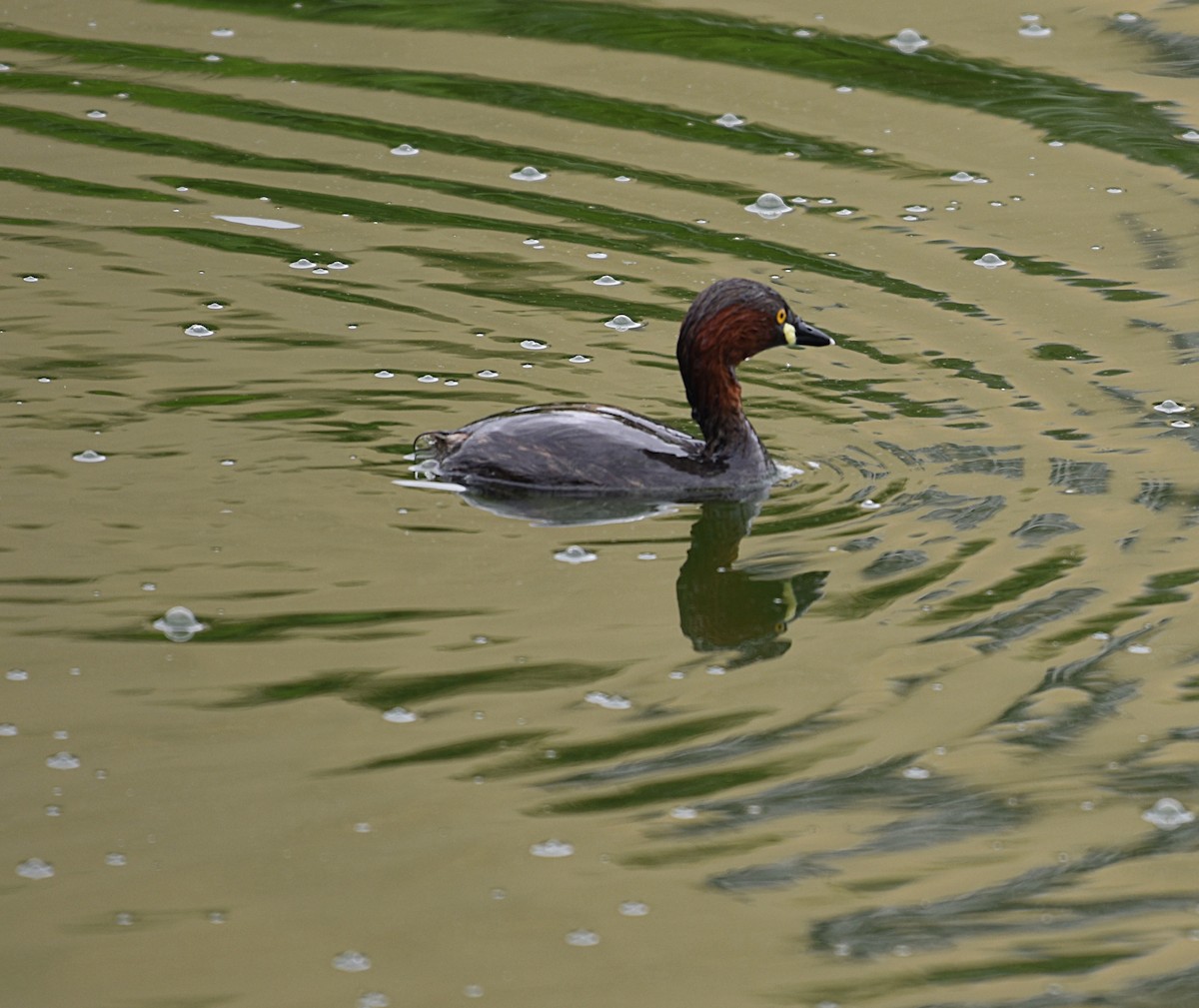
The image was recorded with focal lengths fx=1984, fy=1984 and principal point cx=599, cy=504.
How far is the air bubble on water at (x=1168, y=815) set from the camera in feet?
19.5

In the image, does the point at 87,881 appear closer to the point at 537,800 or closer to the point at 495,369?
the point at 537,800

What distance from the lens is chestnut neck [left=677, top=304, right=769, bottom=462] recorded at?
848cm

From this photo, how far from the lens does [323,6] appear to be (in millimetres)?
15547

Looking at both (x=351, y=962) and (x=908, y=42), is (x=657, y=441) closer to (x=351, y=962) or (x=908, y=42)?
(x=351, y=962)

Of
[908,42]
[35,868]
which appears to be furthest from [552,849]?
[908,42]

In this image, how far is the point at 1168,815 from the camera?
235 inches

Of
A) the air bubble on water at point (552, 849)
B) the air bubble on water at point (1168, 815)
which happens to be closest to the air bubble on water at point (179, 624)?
the air bubble on water at point (552, 849)

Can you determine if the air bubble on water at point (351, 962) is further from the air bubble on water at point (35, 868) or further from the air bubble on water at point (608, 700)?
the air bubble on water at point (608, 700)

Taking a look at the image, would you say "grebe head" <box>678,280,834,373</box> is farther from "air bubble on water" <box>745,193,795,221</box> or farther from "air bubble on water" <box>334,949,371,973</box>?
"air bubble on water" <box>334,949,371,973</box>

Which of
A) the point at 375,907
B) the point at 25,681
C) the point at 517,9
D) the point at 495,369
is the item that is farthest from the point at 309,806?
the point at 517,9

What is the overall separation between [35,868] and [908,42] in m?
10.9

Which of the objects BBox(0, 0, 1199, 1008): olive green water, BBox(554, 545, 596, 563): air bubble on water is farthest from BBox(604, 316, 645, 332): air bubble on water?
BBox(554, 545, 596, 563): air bubble on water

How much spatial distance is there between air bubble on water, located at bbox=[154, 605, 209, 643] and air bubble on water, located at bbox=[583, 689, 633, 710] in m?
1.44

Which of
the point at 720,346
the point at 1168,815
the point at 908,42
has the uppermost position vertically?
the point at 908,42
